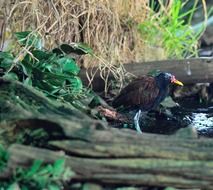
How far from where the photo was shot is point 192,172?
2852 mm

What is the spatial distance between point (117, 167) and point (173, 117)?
7.27 ft

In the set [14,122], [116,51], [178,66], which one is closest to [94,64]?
[116,51]

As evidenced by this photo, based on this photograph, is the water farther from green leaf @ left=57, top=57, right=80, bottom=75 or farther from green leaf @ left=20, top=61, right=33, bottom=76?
green leaf @ left=20, top=61, right=33, bottom=76

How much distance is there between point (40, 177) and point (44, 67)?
66.2 inches

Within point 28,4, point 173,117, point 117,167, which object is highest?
point 28,4

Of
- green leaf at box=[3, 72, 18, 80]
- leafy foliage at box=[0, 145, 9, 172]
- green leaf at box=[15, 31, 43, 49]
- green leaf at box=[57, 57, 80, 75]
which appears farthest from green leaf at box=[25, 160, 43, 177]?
green leaf at box=[57, 57, 80, 75]

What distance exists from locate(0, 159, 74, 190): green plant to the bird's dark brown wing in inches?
69.3

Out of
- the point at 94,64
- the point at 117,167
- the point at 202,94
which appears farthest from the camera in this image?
the point at 202,94

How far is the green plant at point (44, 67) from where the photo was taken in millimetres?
4156

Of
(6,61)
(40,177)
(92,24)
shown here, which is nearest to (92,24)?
(92,24)

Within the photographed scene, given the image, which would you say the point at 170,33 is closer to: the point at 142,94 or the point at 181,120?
the point at 181,120

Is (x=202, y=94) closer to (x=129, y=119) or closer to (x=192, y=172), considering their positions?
(x=129, y=119)

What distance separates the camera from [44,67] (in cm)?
431

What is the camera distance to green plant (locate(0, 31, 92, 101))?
416 cm
